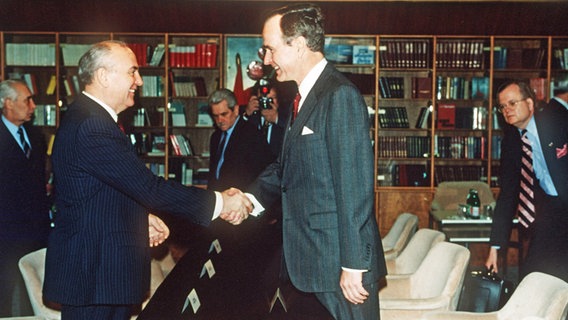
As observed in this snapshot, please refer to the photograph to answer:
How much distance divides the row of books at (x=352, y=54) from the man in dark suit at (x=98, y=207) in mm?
5530

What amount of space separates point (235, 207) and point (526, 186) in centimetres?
196

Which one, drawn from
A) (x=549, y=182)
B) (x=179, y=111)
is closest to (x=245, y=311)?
(x=549, y=182)

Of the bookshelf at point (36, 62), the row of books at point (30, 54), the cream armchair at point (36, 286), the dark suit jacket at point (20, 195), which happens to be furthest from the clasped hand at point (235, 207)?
the row of books at point (30, 54)

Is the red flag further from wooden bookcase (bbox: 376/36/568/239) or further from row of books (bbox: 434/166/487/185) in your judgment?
row of books (bbox: 434/166/487/185)

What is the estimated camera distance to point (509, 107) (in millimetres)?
3906

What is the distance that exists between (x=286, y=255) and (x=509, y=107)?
7.06 feet

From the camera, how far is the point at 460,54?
780cm

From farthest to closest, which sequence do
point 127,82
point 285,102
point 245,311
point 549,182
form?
point 285,102, point 549,182, point 127,82, point 245,311

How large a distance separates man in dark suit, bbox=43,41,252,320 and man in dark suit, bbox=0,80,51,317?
1989mm

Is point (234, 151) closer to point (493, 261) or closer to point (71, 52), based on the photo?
point (493, 261)

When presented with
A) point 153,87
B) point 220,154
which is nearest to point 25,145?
point 220,154

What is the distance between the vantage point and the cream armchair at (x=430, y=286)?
9.77ft

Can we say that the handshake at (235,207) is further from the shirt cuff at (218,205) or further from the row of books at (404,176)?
the row of books at (404,176)

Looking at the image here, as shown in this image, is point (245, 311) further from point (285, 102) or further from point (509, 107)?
point (285, 102)
